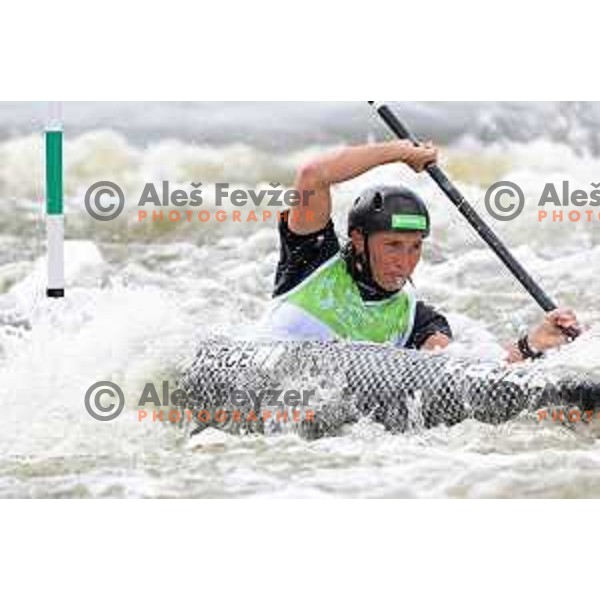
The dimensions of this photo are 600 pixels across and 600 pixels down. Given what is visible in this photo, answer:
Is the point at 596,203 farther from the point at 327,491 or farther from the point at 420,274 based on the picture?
the point at 327,491

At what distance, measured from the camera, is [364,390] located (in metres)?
5.77

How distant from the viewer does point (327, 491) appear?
5.70m

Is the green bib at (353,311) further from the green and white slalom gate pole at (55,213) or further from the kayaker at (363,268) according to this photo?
the green and white slalom gate pole at (55,213)

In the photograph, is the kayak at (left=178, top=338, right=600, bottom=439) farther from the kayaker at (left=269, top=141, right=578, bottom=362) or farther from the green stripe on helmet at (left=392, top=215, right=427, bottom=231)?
the green stripe on helmet at (left=392, top=215, right=427, bottom=231)

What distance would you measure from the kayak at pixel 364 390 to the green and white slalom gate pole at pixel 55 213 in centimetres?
39

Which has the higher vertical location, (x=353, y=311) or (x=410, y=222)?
(x=410, y=222)

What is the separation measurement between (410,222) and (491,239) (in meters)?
0.20

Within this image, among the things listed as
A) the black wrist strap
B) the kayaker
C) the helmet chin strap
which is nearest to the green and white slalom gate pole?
the kayaker

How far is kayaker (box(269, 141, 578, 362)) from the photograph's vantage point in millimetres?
5797

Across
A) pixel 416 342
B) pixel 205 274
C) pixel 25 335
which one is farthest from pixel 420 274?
pixel 25 335

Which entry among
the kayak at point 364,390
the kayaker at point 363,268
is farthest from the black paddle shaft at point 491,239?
the kayak at point 364,390

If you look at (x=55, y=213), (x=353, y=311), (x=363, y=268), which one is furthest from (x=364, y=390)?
(x=55, y=213)

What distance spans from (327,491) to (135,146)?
0.95 meters

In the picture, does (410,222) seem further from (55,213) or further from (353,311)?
(55,213)
